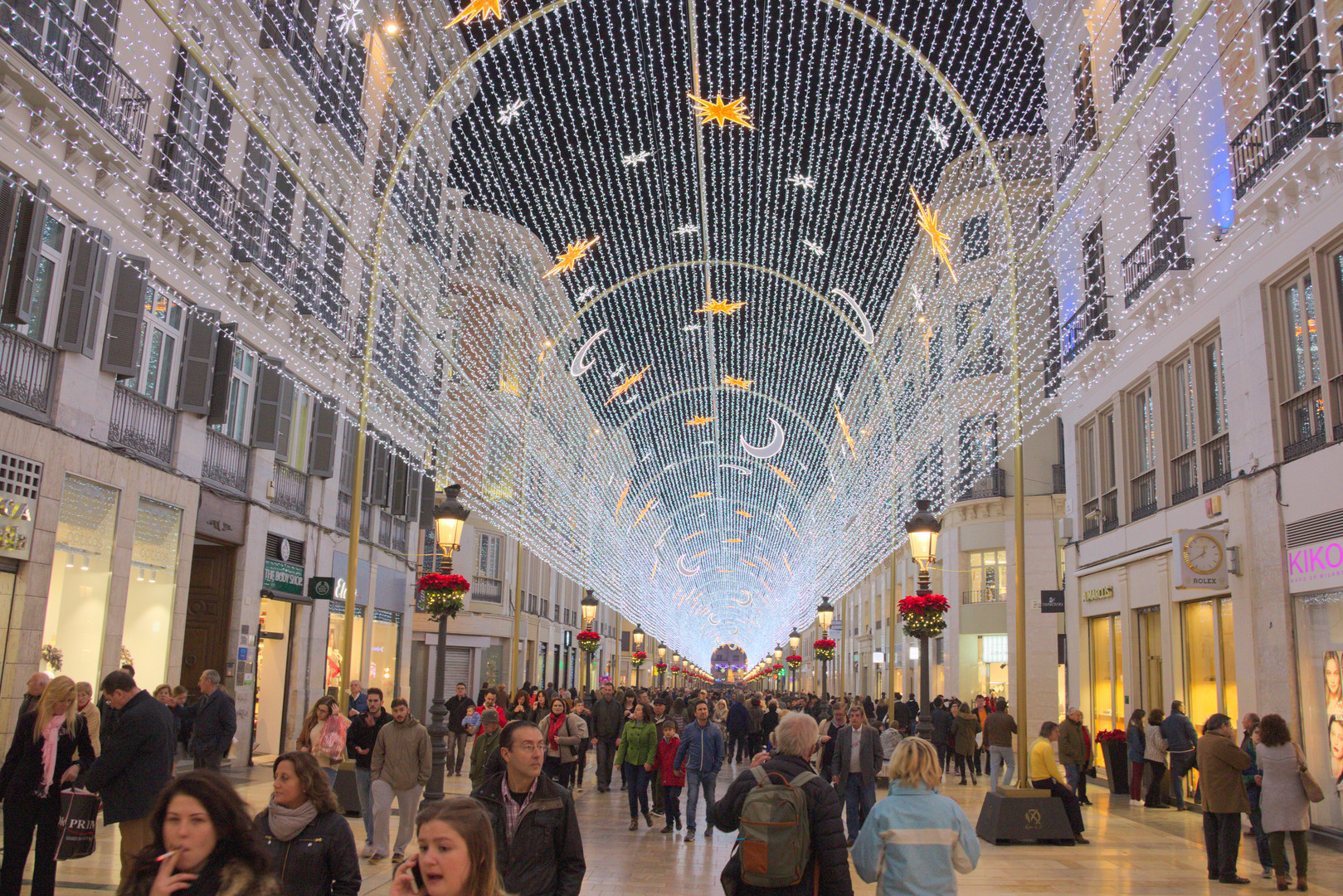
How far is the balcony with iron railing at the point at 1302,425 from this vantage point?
13.9 meters

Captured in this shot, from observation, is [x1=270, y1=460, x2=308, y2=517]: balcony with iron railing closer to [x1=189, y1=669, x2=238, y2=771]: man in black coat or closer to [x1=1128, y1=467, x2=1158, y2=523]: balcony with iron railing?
[x1=189, y1=669, x2=238, y2=771]: man in black coat

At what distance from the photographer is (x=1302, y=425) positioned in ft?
47.0

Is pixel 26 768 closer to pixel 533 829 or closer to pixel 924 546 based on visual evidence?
pixel 533 829

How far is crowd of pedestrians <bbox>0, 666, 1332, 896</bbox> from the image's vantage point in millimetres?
3635

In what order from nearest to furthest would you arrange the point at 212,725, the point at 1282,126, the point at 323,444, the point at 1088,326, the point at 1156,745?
the point at 212,725 < the point at 1282,126 < the point at 1156,745 < the point at 1088,326 < the point at 323,444

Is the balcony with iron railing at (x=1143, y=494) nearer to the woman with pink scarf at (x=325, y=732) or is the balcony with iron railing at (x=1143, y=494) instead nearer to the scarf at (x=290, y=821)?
the woman with pink scarf at (x=325, y=732)

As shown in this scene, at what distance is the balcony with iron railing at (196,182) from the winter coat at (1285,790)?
52.3 feet

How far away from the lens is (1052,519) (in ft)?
108

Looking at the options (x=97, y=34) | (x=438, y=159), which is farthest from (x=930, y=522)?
(x=438, y=159)

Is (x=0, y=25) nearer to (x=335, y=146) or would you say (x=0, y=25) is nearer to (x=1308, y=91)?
(x=335, y=146)

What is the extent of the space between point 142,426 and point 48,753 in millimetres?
10589

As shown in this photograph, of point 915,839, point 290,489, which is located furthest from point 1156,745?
point 290,489

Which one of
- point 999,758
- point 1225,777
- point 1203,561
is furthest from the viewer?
point 999,758

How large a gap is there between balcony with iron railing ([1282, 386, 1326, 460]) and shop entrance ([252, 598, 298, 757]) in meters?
18.1
